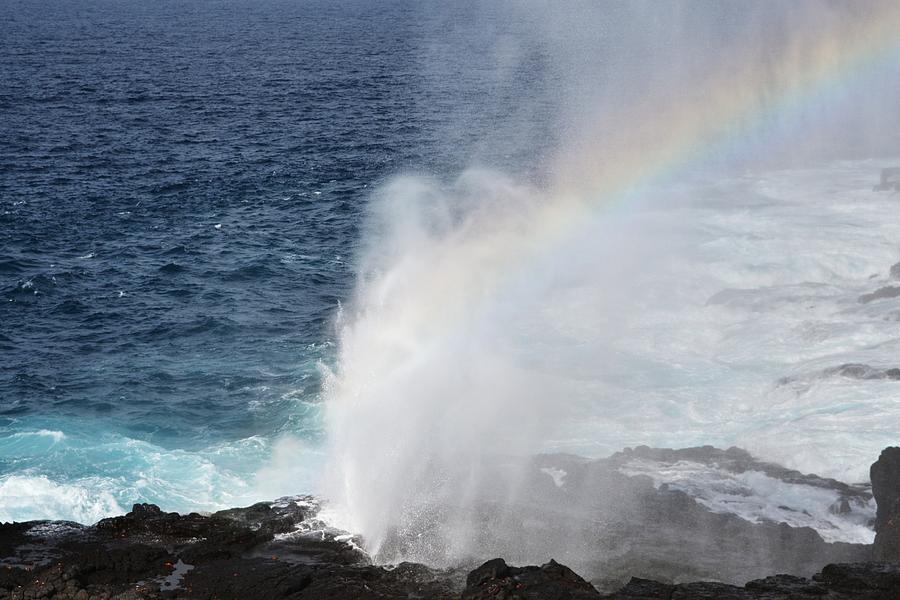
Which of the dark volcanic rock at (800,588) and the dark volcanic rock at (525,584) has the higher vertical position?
the dark volcanic rock at (525,584)

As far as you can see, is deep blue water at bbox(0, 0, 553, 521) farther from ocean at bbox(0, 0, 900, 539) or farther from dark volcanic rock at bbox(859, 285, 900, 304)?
dark volcanic rock at bbox(859, 285, 900, 304)

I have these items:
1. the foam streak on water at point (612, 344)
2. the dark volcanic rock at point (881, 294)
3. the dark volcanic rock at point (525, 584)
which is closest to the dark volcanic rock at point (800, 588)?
the dark volcanic rock at point (525, 584)

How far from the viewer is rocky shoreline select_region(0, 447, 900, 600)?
77.8ft

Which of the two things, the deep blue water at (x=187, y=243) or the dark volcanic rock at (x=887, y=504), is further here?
the deep blue water at (x=187, y=243)

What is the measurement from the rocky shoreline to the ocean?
19.4ft

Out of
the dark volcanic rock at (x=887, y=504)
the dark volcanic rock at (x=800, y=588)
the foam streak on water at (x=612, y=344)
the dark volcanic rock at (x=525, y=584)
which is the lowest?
the dark volcanic rock at (x=800, y=588)

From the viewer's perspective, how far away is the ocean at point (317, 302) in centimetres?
3831

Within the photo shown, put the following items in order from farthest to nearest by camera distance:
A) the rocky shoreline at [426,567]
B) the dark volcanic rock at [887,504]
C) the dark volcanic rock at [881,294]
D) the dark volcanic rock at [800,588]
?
1. the dark volcanic rock at [881,294]
2. the dark volcanic rock at [887,504]
3. the rocky shoreline at [426,567]
4. the dark volcanic rock at [800,588]

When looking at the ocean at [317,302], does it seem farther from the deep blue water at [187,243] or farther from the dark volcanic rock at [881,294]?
the dark volcanic rock at [881,294]

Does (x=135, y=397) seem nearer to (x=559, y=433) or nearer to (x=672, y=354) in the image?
(x=559, y=433)

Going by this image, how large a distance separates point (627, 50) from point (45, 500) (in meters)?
135

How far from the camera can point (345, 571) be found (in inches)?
1013

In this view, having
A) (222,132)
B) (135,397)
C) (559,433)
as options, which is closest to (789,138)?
(222,132)

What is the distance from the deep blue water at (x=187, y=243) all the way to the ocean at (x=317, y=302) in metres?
0.20
